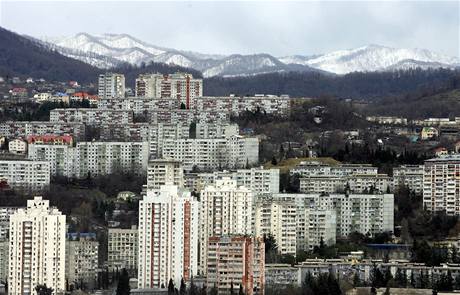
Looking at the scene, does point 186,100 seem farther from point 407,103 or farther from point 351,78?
point 351,78

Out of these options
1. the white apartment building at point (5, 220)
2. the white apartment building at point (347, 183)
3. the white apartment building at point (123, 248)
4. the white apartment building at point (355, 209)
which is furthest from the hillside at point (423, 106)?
the white apartment building at point (123, 248)

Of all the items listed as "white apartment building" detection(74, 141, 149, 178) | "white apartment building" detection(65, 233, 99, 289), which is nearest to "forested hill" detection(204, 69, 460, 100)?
"white apartment building" detection(74, 141, 149, 178)

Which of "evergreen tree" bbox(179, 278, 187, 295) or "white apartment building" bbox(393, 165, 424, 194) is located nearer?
"evergreen tree" bbox(179, 278, 187, 295)

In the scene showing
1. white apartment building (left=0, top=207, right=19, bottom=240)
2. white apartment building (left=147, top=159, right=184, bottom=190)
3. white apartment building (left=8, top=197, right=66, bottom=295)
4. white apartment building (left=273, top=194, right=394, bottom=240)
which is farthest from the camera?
white apartment building (left=147, top=159, right=184, bottom=190)

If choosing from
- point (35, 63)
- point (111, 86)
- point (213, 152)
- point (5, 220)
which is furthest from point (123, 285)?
point (35, 63)

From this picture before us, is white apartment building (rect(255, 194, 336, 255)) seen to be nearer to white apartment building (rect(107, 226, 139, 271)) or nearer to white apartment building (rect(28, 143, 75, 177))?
white apartment building (rect(107, 226, 139, 271))

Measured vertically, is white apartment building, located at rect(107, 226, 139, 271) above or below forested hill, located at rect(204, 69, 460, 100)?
below

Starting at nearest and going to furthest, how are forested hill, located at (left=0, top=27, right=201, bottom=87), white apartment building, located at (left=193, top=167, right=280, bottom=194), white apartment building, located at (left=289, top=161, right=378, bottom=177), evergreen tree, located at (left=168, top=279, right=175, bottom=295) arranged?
1. evergreen tree, located at (left=168, top=279, right=175, bottom=295)
2. white apartment building, located at (left=193, top=167, right=280, bottom=194)
3. white apartment building, located at (left=289, top=161, right=378, bottom=177)
4. forested hill, located at (left=0, top=27, right=201, bottom=87)
